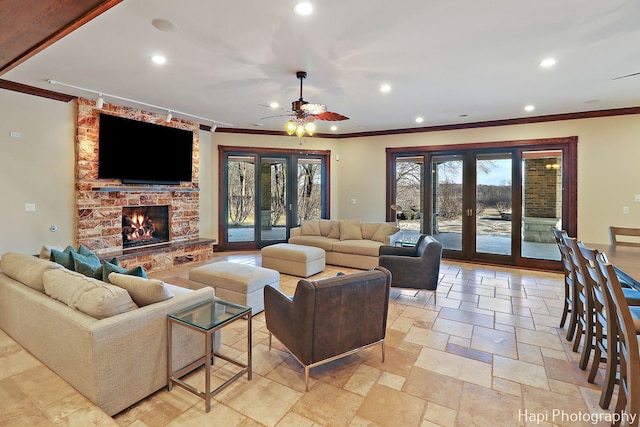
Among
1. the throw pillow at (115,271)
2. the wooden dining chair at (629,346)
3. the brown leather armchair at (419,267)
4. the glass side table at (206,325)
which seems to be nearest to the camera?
the wooden dining chair at (629,346)

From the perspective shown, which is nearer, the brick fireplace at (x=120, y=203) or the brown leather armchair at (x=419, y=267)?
the brown leather armchair at (x=419, y=267)

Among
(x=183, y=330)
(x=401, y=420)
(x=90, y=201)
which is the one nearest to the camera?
(x=401, y=420)

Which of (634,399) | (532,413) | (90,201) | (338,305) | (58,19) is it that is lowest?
(532,413)

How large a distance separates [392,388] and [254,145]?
617 cm

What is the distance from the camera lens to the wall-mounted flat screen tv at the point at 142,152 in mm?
5117

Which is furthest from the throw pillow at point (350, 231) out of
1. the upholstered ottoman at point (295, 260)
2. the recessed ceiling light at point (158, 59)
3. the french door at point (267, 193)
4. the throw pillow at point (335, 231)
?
the recessed ceiling light at point (158, 59)

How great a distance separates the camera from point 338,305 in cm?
224

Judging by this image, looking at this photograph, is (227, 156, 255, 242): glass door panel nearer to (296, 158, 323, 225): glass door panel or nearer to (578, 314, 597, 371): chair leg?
(296, 158, 323, 225): glass door panel

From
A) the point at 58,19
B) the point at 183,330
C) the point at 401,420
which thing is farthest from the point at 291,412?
the point at 58,19

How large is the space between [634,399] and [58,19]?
445 cm

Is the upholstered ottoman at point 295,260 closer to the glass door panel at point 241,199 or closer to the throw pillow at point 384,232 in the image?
the throw pillow at point 384,232

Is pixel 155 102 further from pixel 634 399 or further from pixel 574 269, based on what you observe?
pixel 634 399

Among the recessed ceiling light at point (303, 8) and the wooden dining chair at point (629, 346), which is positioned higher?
the recessed ceiling light at point (303, 8)

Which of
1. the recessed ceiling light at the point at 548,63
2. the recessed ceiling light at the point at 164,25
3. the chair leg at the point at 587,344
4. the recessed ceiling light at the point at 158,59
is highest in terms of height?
the recessed ceiling light at the point at 158,59
